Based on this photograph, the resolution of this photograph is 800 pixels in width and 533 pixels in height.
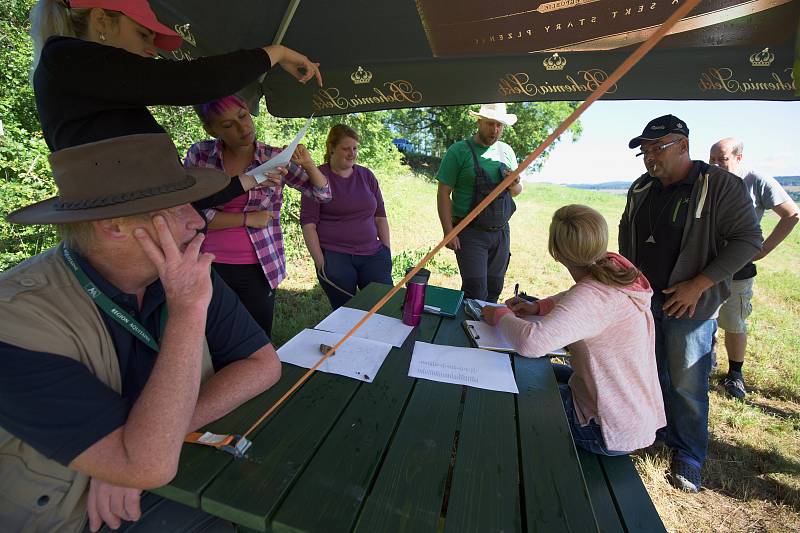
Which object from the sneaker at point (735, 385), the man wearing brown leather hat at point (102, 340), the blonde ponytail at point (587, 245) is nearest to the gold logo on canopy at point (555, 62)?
the blonde ponytail at point (587, 245)

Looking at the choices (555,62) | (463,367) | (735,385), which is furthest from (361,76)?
(735,385)

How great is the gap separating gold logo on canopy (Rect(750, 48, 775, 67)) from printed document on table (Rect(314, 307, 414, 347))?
200 centimetres

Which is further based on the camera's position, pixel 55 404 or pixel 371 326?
pixel 371 326

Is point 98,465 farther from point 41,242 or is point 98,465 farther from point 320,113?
point 41,242

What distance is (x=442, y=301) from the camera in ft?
8.38

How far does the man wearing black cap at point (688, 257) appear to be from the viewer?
7.66 feet

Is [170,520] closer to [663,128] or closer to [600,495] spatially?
[600,495]

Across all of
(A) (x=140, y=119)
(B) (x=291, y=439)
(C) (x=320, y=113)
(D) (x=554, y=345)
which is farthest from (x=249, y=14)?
(D) (x=554, y=345)

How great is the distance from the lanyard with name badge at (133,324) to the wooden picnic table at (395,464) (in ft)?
0.08

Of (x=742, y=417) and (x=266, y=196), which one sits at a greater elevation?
(x=266, y=196)

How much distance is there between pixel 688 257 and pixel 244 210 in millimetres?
2655

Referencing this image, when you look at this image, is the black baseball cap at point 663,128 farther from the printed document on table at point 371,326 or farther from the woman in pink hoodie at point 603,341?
the printed document on table at point 371,326

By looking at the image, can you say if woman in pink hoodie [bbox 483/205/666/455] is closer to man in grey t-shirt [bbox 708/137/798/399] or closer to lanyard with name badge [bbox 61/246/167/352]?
lanyard with name badge [bbox 61/246/167/352]

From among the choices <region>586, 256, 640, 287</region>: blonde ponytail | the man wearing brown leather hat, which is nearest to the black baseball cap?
<region>586, 256, 640, 287</region>: blonde ponytail
